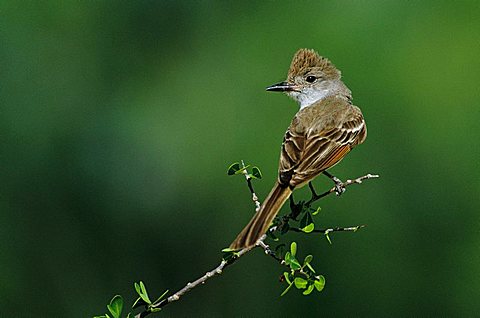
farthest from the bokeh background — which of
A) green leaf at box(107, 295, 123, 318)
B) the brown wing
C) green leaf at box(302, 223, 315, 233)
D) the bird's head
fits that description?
green leaf at box(107, 295, 123, 318)

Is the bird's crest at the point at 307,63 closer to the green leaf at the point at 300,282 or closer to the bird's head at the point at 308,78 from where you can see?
the bird's head at the point at 308,78

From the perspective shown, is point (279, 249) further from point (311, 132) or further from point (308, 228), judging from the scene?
point (311, 132)

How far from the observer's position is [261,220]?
380 cm

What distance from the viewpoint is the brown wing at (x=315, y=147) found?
4477 millimetres

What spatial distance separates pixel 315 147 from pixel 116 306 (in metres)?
1.56

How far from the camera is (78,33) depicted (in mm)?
17000

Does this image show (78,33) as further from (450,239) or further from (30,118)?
(450,239)

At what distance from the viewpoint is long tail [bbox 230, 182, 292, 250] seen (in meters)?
3.60

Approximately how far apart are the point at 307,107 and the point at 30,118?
1004 centimetres

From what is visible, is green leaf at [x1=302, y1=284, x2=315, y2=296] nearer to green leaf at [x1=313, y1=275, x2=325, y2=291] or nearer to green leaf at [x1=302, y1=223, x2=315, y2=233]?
green leaf at [x1=313, y1=275, x2=325, y2=291]

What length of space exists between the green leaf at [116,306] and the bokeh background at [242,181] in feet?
23.8

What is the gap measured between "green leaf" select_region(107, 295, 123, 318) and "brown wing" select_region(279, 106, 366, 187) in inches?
44.6

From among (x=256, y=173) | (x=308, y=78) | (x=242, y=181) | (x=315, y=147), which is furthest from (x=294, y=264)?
(x=242, y=181)

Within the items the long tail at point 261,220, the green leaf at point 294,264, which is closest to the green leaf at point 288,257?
the green leaf at point 294,264
